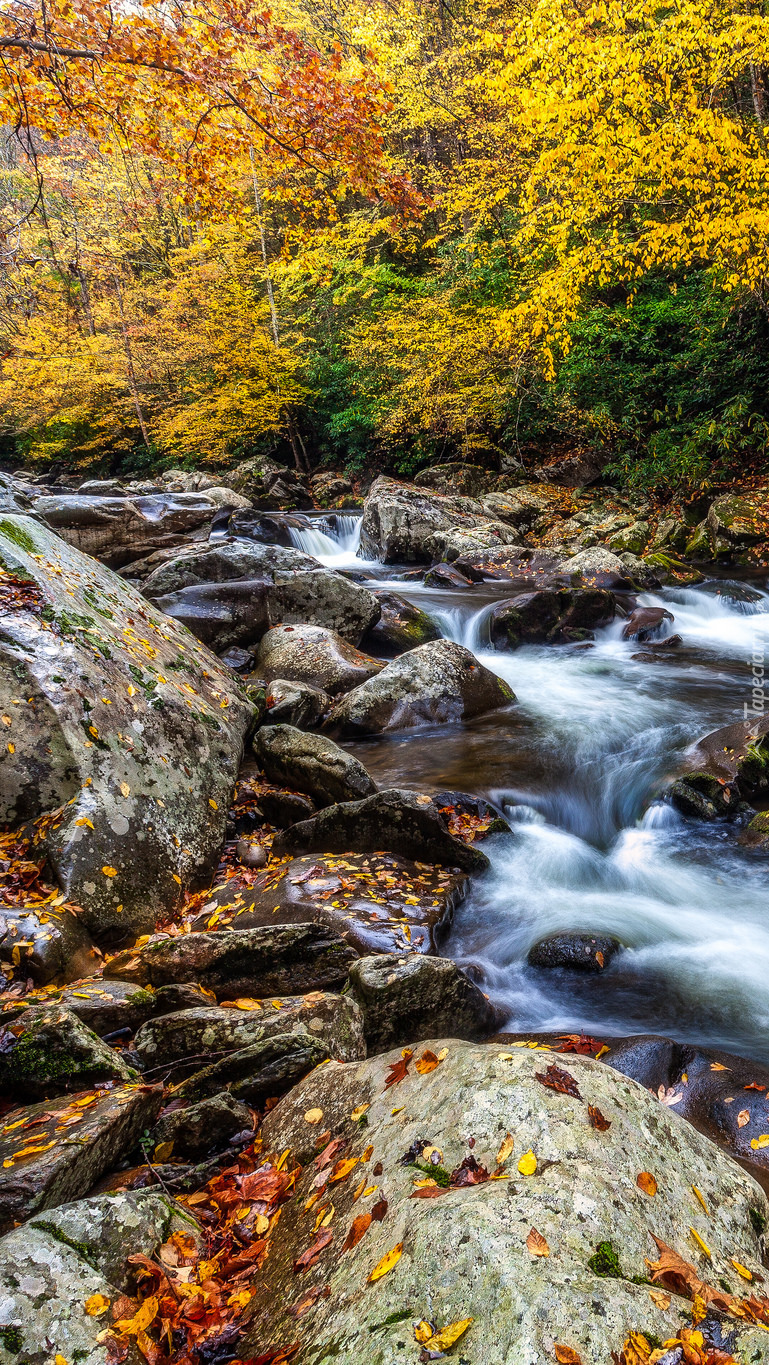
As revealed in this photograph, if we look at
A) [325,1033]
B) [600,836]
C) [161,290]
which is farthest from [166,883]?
[161,290]

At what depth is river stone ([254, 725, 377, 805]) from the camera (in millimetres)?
5812

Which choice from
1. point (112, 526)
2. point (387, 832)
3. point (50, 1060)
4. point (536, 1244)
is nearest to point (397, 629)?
point (387, 832)

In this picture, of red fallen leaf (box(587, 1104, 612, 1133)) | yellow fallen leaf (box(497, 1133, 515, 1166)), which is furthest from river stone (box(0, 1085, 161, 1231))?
red fallen leaf (box(587, 1104, 612, 1133))

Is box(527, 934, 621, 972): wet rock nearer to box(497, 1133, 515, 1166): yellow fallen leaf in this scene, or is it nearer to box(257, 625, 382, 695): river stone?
box(497, 1133, 515, 1166): yellow fallen leaf

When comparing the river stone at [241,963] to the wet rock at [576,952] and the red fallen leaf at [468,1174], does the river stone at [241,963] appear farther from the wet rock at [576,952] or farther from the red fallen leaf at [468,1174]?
the red fallen leaf at [468,1174]

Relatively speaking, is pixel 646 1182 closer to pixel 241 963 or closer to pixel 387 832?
pixel 241 963

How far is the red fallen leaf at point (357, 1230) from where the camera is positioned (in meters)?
1.71

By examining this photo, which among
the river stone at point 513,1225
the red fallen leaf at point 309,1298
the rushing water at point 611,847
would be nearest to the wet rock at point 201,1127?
the river stone at point 513,1225

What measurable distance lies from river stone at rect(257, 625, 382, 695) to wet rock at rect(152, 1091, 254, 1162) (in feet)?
19.9

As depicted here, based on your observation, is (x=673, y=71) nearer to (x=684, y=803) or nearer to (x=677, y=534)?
(x=677, y=534)

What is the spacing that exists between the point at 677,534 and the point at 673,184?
6.42m

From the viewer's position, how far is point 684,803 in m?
6.22

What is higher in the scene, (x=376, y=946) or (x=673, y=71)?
(x=673, y=71)

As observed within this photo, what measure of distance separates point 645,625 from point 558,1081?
10.3 metres
